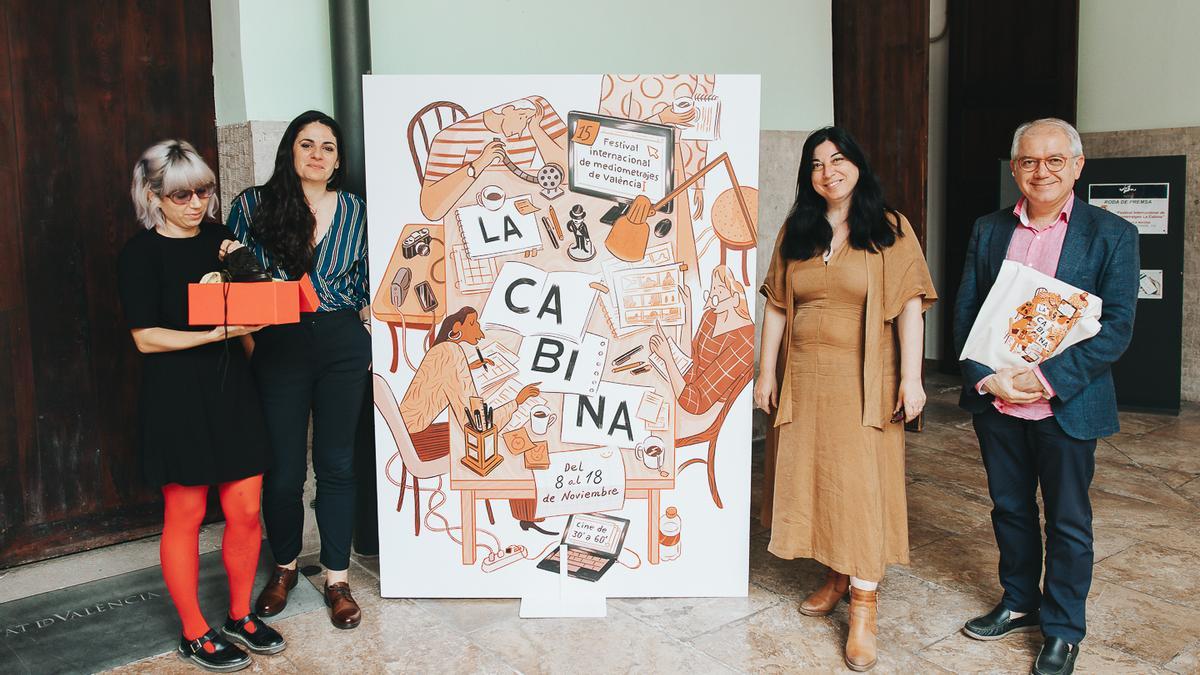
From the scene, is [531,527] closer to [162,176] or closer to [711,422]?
[711,422]

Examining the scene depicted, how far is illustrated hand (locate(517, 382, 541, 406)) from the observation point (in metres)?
Answer: 3.19

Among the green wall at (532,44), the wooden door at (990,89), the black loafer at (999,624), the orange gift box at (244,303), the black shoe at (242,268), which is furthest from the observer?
the wooden door at (990,89)

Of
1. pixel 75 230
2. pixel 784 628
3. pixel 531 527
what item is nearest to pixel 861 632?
pixel 784 628

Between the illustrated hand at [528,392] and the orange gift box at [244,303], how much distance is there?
0.77 metres

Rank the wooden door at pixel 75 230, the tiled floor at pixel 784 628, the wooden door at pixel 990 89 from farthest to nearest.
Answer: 1. the wooden door at pixel 990 89
2. the wooden door at pixel 75 230
3. the tiled floor at pixel 784 628

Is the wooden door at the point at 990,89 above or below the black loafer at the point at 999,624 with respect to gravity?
above

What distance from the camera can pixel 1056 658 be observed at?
8.99 feet

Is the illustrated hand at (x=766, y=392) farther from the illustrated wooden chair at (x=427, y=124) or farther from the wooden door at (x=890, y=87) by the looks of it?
the wooden door at (x=890, y=87)

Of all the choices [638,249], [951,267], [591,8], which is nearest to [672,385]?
[638,249]

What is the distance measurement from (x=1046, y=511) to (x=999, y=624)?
1.36 feet

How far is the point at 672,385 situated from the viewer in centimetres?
320

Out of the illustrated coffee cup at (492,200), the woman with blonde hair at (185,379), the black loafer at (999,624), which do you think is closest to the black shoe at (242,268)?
the woman with blonde hair at (185,379)

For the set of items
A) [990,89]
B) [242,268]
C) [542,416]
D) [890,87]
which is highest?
[990,89]

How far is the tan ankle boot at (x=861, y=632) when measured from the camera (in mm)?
2801
